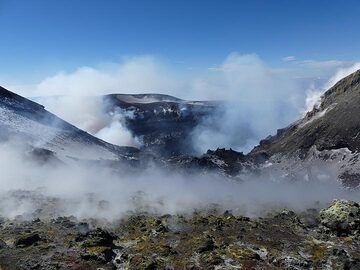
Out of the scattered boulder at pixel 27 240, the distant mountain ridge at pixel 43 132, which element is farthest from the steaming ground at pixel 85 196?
the distant mountain ridge at pixel 43 132

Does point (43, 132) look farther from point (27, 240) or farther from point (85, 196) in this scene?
point (27, 240)

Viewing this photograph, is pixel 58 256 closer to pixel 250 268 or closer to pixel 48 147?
pixel 250 268

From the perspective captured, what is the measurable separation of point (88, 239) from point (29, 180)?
54040mm

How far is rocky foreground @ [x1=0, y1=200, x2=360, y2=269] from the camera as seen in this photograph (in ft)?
166

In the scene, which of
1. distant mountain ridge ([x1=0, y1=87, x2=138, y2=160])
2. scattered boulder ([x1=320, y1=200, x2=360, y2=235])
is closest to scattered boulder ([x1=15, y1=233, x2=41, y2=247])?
scattered boulder ([x1=320, y1=200, x2=360, y2=235])

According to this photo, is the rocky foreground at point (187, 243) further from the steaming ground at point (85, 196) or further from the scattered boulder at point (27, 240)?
the steaming ground at point (85, 196)

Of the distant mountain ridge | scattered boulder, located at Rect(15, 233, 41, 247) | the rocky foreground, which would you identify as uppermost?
the distant mountain ridge

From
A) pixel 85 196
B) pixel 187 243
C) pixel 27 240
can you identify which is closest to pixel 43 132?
pixel 85 196

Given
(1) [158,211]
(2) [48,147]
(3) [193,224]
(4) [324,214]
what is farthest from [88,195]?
(2) [48,147]

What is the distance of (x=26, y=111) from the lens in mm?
185250

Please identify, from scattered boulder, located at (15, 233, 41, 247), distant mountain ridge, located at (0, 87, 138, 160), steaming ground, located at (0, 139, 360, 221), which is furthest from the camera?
distant mountain ridge, located at (0, 87, 138, 160)

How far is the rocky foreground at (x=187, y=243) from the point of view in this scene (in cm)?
5053

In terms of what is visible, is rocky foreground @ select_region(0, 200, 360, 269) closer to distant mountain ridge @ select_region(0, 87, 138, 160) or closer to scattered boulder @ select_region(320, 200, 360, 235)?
scattered boulder @ select_region(320, 200, 360, 235)

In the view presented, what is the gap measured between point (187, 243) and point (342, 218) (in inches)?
1076
